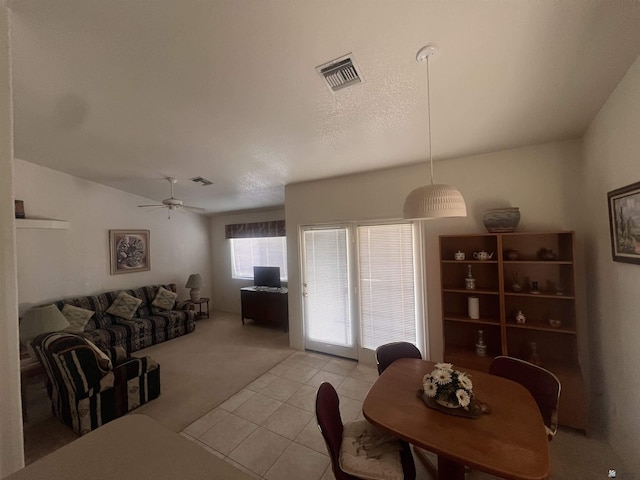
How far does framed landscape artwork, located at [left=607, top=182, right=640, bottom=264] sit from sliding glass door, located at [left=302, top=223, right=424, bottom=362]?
153 centimetres

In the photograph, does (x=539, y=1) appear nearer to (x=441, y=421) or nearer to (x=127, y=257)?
(x=441, y=421)

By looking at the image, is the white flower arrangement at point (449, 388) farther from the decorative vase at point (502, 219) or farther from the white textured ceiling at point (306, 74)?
the white textured ceiling at point (306, 74)

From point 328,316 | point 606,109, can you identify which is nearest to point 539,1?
point 606,109

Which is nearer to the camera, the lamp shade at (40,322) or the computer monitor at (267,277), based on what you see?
the lamp shade at (40,322)

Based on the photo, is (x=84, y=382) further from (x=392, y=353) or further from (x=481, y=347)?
(x=481, y=347)

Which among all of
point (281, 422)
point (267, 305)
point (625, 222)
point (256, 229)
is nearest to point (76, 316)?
point (267, 305)

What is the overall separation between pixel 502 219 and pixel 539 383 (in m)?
1.38

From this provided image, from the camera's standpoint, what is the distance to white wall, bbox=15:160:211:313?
11.5 feet

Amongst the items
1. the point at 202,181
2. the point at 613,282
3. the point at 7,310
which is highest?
the point at 202,181

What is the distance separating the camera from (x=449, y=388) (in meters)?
1.39

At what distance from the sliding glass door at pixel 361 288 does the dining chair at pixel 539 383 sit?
44.2 inches

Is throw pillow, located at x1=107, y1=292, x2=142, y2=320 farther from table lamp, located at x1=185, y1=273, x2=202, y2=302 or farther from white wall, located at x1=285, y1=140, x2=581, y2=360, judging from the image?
white wall, located at x1=285, y1=140, x2=581, y2=360

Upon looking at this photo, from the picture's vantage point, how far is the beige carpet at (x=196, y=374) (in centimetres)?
226

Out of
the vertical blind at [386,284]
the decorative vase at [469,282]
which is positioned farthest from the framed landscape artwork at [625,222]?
the vertical blind at [386,284]
